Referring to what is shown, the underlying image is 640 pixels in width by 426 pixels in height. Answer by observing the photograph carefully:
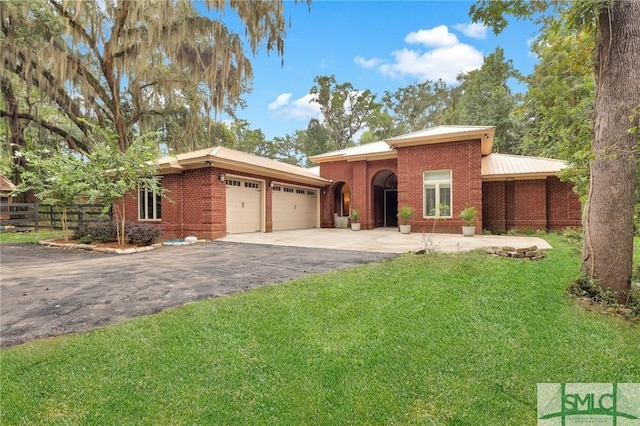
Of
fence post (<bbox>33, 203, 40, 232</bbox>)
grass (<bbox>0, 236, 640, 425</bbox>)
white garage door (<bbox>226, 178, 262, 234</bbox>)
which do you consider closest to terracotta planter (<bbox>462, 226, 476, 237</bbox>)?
grass (<bbox>0, 236, 640, 425</bbox>)

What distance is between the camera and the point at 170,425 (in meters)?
2.02

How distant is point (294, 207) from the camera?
15.9 m

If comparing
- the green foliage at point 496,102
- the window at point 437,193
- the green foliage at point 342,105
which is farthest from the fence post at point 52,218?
the green foliage at point 496,102

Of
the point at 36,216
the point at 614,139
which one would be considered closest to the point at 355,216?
the point at 614,139

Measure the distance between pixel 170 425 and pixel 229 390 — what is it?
1.44 feet

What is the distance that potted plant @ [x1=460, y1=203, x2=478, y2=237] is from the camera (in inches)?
447

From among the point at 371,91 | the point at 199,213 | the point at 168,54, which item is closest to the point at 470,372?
the point at 199,213

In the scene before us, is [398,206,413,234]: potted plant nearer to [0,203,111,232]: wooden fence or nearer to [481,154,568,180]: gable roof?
[481,154,568,180]: gable roof

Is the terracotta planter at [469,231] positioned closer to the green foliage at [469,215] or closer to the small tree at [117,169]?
the green foliage at [469,215]

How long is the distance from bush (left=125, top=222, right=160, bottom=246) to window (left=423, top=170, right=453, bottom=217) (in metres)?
10.5

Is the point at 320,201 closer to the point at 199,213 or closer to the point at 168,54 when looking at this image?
the point at 199,213

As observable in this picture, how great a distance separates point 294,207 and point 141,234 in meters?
7.60

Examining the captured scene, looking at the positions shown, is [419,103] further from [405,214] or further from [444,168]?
[405,214]

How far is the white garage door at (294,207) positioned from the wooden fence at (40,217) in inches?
288
